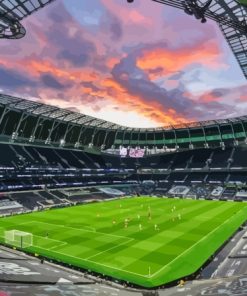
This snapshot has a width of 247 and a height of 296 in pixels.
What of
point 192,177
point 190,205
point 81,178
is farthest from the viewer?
point 192,177

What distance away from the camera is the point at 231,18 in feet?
Result: 105

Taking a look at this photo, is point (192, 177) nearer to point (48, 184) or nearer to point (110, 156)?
point (110, 156)

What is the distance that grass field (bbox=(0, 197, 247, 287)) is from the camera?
34.0 meters

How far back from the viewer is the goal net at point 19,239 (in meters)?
42.1

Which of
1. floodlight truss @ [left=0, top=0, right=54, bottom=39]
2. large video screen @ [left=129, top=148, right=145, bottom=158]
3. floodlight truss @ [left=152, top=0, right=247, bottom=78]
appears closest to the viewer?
floodlight truss @ [left=152, top=0, right=247, bottom=78]

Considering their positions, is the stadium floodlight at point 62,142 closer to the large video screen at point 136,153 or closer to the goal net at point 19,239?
the large video screen at point 136,153

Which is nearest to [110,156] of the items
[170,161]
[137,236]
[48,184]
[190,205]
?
[170,161]

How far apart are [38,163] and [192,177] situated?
161 feet

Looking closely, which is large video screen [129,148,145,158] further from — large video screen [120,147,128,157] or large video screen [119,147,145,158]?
large video screen [120,147,128,157]

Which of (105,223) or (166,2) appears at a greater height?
(166,2)

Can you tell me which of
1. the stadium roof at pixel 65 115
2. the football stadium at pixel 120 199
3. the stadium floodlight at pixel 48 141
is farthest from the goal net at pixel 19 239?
the stadium floodlight at pixel 48 141

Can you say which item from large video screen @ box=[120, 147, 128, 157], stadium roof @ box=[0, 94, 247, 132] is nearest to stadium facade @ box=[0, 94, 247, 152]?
stadium roof @ box=[0, 94, 247, 132]

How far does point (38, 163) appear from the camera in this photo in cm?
9469

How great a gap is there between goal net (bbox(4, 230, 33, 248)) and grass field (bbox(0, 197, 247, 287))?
3.15 feet
